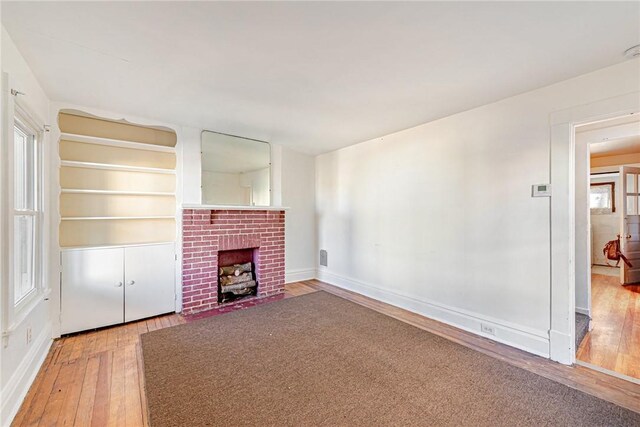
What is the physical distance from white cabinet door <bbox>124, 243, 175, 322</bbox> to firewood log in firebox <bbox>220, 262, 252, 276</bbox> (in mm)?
721

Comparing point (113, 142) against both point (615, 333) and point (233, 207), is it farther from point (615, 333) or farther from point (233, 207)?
point (615, 333)

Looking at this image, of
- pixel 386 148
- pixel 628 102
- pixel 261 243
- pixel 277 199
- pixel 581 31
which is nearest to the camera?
pixel 581 31

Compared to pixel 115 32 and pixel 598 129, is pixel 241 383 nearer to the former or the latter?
pixel 115 32

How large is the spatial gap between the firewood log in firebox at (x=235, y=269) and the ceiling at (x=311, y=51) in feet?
7.34

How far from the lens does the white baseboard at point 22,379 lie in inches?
65.0

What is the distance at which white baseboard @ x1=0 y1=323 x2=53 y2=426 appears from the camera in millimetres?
1650

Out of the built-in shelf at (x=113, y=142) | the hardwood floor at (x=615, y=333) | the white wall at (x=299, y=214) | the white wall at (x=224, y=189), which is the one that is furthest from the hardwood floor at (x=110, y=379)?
the white wall at (x=299, y=214)

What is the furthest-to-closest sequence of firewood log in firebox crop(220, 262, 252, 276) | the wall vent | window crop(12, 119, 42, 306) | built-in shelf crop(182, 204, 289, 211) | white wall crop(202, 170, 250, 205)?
the wall vent < firewood log in firebox crop(220, 262, 252, 276) < white wall crop(202, 170, 250, 205) < built-in shelf crop(182, 204, 289, 211) < window crop(12, 119, 42, 306)

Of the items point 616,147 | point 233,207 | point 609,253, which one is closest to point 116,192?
point 233,207

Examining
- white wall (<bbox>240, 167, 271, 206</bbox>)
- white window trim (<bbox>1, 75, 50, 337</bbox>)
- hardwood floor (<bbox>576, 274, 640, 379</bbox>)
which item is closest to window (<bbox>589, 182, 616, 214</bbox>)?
hardwood floor (<bbox>576, 274, 640, 379</bbox>)

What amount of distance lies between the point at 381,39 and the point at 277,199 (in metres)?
3.19

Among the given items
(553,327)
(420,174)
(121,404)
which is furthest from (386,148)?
(121,404)

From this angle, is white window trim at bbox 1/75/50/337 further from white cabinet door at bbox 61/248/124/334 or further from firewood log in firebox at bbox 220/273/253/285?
firewood log in firebox at bbox 220/273/253/285

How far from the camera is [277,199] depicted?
4598 mm
